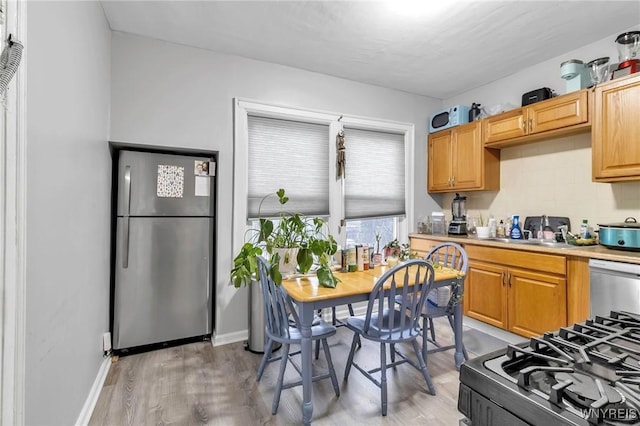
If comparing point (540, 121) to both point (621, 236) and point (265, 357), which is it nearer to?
point (621, 236)

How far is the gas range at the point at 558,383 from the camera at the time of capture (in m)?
0.53

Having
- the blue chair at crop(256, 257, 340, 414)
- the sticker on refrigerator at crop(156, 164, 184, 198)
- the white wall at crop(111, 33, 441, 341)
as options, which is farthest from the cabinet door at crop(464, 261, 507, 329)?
the sticker on refrigerator at crop(156, 164, 184, 198)

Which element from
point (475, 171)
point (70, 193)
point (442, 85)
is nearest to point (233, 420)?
point (70, 193)

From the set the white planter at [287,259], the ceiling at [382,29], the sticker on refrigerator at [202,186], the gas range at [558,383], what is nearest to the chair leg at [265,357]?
the white planter at [287,259]

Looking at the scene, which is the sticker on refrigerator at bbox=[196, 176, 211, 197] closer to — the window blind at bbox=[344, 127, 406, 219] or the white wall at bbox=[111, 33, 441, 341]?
the white wall at bbox=[111, 33, 441, 341]

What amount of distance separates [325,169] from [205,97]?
139 centimetres

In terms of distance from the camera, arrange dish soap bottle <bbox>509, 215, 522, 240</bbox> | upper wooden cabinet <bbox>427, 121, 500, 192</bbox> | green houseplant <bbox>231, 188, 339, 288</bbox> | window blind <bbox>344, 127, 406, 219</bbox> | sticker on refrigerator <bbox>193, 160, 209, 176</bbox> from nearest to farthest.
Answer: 1. green houseplant <bbox>231, 188, 339, 288</bbox>
2. sticker on refrigerator <bbox>193, 160, 209, 176</bbox>
3. dish soap bottle <bbox>509, 215, 522, 240</bbox>
4. upper wooden cabinet <bbox>427, 121, 500, 192</bbox>
5. window blind <bbox>344, 127, 406, 219</bbox>

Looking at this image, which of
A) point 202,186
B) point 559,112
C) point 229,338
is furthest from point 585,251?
point 202,186

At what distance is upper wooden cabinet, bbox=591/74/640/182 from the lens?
7.54 feet

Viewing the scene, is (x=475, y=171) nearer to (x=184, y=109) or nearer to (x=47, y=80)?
(x=184, y=109)

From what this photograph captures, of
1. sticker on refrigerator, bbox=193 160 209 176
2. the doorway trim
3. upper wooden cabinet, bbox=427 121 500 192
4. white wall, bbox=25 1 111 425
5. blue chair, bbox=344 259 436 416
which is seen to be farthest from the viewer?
upper wooden cabinet, bbox=427 121 500 192

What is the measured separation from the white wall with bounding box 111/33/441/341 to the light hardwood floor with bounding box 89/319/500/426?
56cm

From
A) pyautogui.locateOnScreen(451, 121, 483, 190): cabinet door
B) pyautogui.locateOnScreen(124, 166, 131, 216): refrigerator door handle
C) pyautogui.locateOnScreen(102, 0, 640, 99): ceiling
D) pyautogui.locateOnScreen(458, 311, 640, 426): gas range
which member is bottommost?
pyautogui.locateOnScreen(458, 311, 640, 426): gas range

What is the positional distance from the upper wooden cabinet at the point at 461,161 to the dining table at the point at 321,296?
5.30ft
